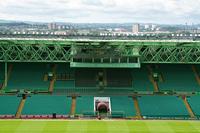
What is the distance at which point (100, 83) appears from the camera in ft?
185

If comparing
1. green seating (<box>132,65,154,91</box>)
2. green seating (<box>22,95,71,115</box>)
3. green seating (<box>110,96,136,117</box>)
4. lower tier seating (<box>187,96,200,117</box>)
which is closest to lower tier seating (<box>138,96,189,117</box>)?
lower tier seating (<box>187,96,200,117</box>)

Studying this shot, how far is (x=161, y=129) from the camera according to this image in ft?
139

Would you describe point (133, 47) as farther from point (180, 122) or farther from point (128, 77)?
point (180, 122)

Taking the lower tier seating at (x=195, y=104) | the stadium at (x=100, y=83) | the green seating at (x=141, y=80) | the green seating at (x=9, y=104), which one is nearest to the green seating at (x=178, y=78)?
the stadium at (x=100, y=83)

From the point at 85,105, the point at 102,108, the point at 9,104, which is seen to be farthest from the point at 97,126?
the point at 9,104

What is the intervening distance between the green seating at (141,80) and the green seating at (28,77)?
13861mm

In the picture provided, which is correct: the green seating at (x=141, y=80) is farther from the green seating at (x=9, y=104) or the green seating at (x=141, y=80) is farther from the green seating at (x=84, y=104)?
the green seating at (x=9, y=104)

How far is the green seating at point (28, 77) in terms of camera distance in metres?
54.9

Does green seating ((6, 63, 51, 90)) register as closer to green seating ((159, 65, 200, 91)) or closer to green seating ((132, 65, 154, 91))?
green seating ((132, 65, 154, 91))

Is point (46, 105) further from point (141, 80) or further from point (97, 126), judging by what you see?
point (141, 80)

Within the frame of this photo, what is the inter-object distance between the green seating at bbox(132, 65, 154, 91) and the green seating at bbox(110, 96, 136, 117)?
11.8ft

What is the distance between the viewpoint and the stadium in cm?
4788

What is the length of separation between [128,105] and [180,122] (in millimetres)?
8043

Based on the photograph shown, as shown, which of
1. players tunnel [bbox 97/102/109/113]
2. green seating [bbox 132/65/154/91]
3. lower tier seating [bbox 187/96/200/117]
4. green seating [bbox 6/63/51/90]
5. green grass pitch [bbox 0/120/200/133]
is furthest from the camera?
green seating [bbox 132/65/154/91]
